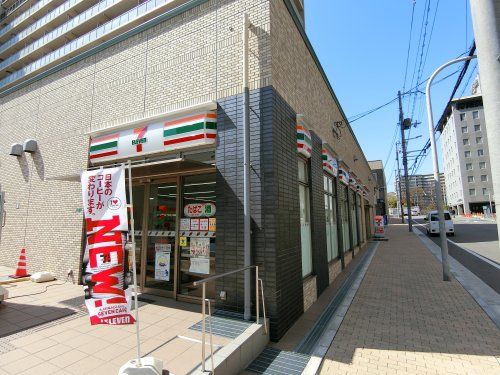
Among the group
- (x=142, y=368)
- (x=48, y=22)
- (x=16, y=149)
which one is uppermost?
(x=48, y=22)

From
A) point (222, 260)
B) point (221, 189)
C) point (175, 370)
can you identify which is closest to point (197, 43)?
point (221, 189)

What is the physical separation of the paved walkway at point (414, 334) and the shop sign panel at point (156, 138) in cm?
432

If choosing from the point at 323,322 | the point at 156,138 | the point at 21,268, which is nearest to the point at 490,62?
the point at 323,322

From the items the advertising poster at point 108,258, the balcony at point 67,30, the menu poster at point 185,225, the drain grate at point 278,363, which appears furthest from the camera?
the balcony at point 67,30

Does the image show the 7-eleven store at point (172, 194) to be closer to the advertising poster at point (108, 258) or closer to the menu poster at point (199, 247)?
the menu poster at point (199, 247)

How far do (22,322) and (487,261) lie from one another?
14.7 m

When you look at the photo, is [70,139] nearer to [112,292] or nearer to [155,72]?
[155,72]

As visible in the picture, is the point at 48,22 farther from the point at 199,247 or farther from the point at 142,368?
the point at 142,368

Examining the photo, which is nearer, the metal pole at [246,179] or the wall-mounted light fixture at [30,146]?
the metal pole at [246,179]

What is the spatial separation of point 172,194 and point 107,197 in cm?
331

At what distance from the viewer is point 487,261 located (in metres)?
10.9

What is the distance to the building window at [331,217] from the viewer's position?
903cm

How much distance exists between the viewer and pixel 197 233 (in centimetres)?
588

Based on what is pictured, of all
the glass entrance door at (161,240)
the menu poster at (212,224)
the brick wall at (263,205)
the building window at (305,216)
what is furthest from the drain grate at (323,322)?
the glass entrance door at (161,240)
